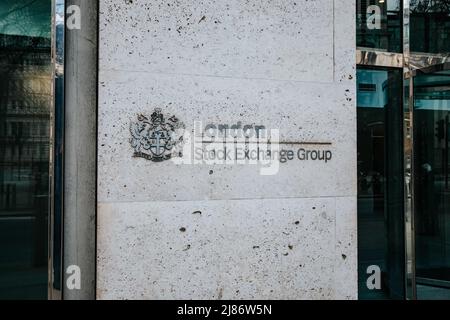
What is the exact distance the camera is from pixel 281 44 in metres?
4.28

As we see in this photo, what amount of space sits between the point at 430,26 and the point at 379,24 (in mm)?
748

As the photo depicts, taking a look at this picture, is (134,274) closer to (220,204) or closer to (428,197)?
(220,204)

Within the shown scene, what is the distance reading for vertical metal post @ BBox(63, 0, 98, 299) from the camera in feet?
12.7

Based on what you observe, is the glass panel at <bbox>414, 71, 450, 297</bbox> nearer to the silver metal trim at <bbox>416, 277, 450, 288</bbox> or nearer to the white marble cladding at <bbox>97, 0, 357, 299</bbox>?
the silver metal trim at <bbox>416, 277, 450, 288</bbox>

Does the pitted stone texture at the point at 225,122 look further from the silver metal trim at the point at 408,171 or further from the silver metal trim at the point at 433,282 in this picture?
the silver metal trim at the point at 433,282

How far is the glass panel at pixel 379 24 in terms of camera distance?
4910mm

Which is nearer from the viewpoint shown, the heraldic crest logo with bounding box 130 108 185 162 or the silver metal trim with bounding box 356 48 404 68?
the heraldic crest logo with bounding box 130 108 185 162

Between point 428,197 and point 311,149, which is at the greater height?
point 311,149

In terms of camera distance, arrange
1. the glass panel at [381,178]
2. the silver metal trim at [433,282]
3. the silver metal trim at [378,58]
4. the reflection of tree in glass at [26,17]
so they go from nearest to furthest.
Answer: the reflection of tree in glass at [26,17]
the silver metal trim at [378,58]
the glass panel at [381,178]
the silver metal trim at [433,282]

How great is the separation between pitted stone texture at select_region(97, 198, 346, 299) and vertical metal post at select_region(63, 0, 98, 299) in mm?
212

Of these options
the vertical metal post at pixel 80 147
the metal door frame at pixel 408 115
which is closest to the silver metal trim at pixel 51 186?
the vertical metal post at pixel 80 147

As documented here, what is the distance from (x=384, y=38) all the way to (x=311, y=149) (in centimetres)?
169

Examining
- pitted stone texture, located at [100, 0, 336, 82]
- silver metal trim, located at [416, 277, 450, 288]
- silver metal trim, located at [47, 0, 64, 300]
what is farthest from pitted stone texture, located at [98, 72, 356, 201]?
silver metal trim, located at [416, 277, 450, 288]
